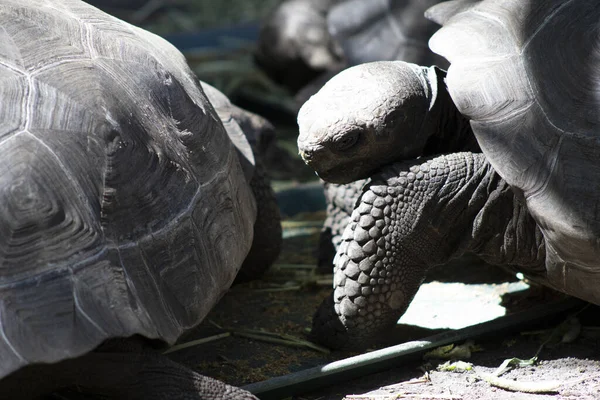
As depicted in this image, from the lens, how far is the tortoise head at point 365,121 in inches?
117

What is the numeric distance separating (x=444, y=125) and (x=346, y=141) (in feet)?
1.49

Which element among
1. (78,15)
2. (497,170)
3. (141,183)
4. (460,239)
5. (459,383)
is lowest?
(459,383)

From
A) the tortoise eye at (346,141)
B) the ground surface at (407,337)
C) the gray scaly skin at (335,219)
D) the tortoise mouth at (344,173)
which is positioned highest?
the tortoise eye at (346,141)

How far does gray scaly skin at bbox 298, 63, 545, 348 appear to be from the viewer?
295 centimetres

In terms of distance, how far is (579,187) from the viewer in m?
2.70

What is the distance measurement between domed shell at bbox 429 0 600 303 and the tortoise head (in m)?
0.17

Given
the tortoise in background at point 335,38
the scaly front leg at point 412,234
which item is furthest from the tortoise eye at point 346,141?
the tortoise in background at point 335,38

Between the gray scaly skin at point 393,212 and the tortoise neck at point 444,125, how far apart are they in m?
0.08

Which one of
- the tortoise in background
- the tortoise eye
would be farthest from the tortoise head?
the tortoise in background

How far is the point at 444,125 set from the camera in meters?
3.23

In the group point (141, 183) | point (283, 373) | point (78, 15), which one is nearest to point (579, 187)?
point (283, 373)

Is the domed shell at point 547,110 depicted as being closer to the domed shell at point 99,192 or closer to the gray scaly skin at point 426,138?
the gray scaly skin at point 426,138

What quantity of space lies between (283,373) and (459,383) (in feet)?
1.89

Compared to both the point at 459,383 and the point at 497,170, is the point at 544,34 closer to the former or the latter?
the point at 497,170
